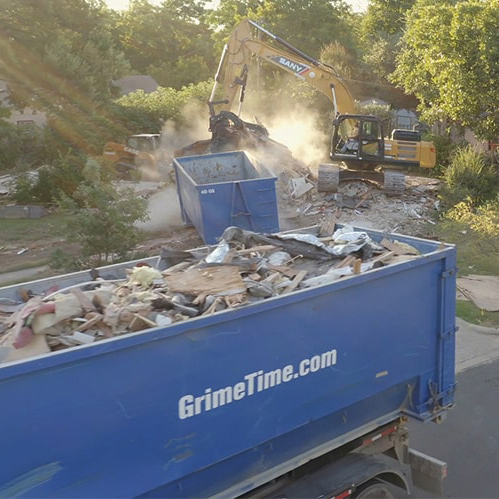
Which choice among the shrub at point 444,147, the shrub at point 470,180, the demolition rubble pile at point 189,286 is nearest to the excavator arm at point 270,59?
the shrub at point 470,180

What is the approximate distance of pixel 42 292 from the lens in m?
4.83

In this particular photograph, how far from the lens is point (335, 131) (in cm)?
1952

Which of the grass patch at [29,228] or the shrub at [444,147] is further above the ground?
the shrub at [444,147]

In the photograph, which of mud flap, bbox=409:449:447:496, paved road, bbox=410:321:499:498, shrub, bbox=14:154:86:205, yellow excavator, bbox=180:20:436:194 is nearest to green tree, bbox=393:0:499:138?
yellow excavator, bbox=180:20:436:194

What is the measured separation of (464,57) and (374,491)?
17771 mm

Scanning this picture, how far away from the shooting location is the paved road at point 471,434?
6.05 meters

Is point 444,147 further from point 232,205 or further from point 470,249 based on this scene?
point 232,205

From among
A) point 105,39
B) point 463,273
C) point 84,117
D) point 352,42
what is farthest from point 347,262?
point 352,42

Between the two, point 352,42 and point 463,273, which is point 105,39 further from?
point 463,273

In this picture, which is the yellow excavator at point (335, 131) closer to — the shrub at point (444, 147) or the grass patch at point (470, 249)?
the grass patch at point (470, 249)

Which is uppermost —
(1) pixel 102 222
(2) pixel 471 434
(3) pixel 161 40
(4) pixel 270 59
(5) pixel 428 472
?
(3) pixel 161 40

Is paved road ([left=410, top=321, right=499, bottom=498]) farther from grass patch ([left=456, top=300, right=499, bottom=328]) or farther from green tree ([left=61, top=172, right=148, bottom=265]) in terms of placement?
green tree ([left=61, top=172, right=148, bottom=265])

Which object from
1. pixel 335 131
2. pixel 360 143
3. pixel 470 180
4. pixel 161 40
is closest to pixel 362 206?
pixel 360 143

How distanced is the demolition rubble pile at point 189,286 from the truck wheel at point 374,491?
151 cm
